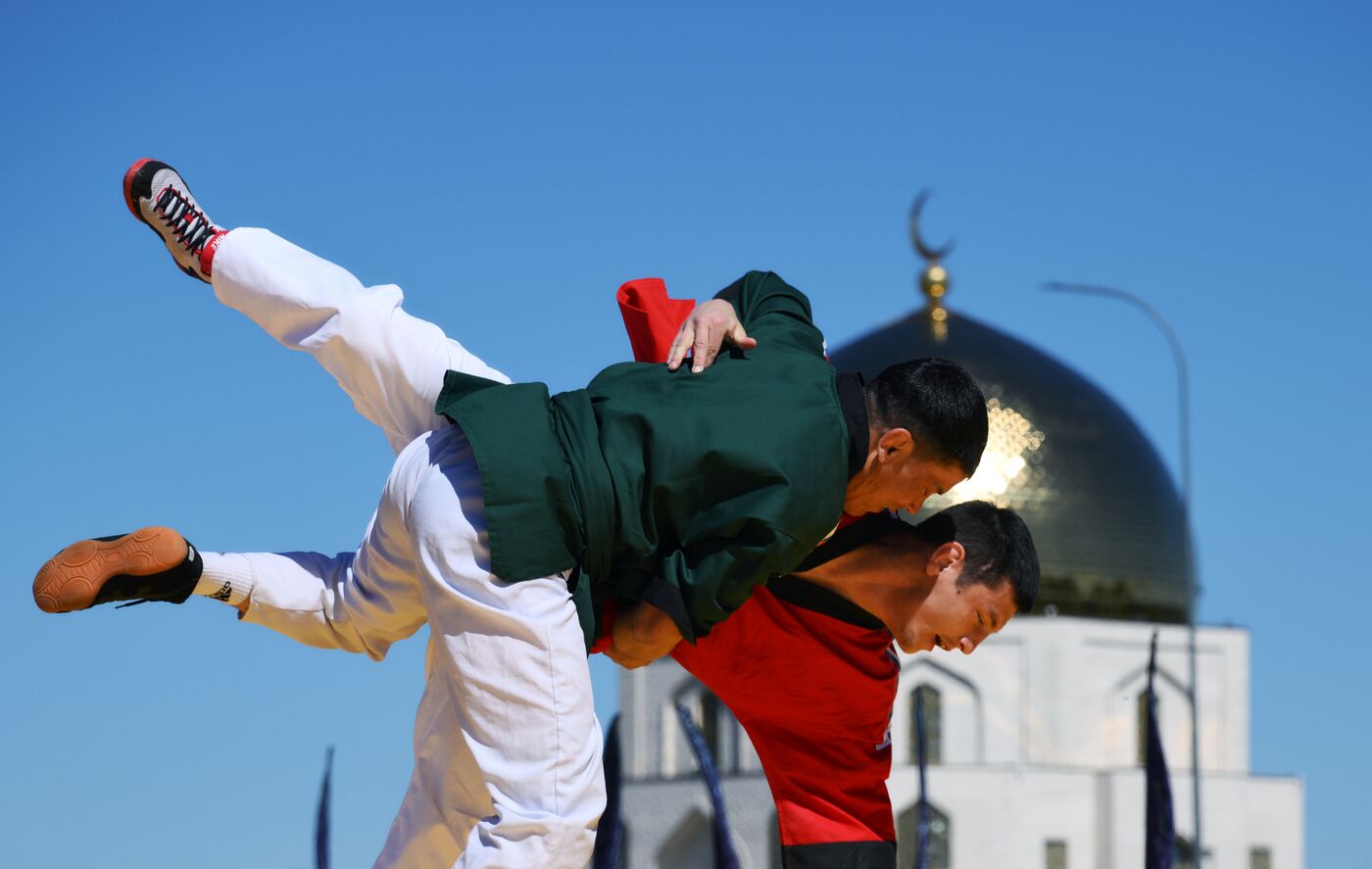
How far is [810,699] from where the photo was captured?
6.12 metres

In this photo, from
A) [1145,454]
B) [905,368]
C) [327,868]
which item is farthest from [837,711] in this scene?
[1145,454]

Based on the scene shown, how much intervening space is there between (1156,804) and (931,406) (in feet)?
76.4

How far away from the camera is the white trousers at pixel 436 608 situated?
4426mm

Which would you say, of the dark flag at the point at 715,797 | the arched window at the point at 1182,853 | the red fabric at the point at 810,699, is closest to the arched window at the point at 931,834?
the dark flag at the point at 715,797

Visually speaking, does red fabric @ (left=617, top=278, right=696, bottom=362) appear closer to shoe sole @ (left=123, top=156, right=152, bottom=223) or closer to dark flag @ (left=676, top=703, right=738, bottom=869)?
shoe sole @ (left=123, top=156, right=152, bottom=223)

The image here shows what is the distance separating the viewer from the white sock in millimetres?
5008

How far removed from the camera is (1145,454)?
3881 centimetres

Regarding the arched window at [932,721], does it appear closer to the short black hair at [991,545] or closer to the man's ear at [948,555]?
the short black hair at [991,545]

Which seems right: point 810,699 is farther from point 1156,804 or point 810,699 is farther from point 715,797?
point 715,797

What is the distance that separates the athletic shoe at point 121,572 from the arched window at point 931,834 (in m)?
31.8

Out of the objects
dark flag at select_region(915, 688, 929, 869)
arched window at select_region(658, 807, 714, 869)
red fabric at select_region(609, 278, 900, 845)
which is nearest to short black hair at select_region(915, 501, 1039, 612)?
red fabric at select_region(609, 278, 900, 845)

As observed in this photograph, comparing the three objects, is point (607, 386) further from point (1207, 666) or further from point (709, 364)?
point (1207, 666)

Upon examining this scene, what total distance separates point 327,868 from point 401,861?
2509 cm

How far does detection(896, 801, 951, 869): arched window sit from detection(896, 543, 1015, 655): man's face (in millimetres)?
30520
